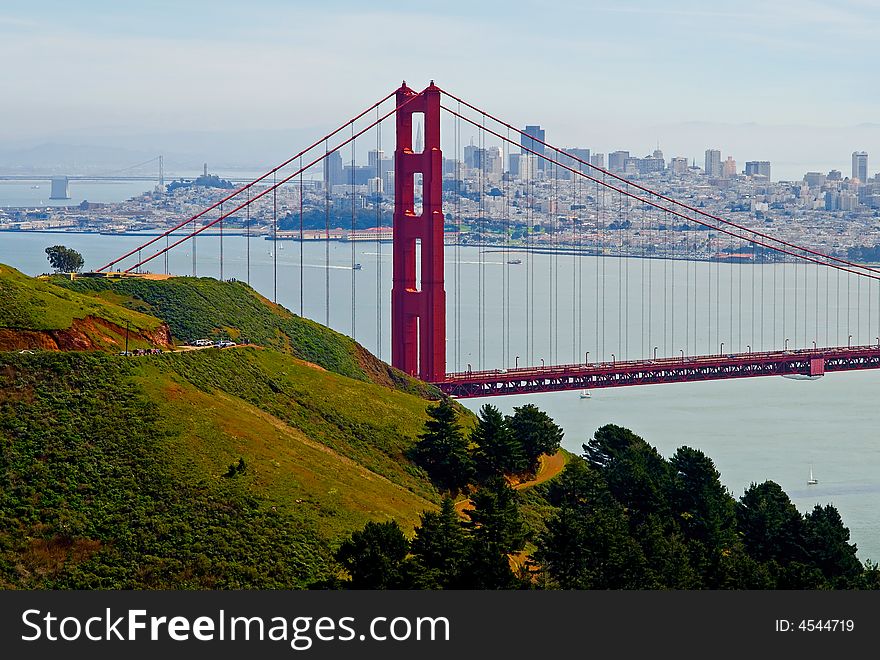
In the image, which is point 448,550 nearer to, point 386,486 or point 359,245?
point 386,486

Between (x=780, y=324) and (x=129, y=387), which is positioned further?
(x=780, y=324)

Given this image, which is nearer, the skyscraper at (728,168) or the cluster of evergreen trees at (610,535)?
the cluster of evergreen trees at (610,535)

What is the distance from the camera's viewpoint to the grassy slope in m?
14.8

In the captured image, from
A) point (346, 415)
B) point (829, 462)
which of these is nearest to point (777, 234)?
point (829, 462)

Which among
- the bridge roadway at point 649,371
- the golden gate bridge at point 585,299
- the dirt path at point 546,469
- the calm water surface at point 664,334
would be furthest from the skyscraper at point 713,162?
the dirt path at point 546,469

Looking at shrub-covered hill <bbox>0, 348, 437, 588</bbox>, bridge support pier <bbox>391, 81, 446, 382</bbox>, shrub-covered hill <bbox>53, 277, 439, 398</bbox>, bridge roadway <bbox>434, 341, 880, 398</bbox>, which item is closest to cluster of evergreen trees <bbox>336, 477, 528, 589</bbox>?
shrub-covered hill <bbox>0, 348, 437, 588</bbox>

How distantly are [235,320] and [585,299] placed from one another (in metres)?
27.9

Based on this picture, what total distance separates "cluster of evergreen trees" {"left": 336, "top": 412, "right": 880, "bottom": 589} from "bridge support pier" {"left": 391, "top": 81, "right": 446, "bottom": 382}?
561cm

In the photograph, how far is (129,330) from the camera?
53.5ft

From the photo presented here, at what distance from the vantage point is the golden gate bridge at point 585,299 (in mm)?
24078

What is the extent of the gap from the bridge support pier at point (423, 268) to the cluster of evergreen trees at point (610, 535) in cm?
561

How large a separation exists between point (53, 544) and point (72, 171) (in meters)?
124

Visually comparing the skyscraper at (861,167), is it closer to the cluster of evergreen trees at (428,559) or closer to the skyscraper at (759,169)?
the skyscraper at (759,169)

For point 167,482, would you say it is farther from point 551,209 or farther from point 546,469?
point 551,209
